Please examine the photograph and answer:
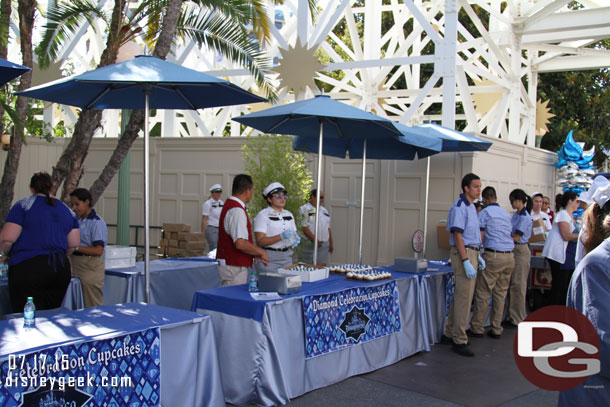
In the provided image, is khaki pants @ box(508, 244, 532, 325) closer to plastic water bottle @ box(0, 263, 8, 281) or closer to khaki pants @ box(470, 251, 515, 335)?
khaki pants @ box(470, 251, 515, 335)

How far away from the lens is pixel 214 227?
11.2m

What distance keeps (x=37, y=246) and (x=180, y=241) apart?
24.1 feet

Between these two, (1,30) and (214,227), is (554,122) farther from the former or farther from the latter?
(1,30)

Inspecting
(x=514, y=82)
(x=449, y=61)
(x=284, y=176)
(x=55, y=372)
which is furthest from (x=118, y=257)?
(x=514, y=82)

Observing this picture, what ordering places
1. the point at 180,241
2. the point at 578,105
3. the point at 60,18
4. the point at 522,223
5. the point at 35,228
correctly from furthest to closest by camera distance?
1. the point at 578,105
2. the point at 180,241
3. the point at 60,18
4. the point at 522,223
5. the point at 35,228

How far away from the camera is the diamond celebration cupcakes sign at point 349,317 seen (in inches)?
197

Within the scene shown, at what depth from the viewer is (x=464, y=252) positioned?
6414 millimetres

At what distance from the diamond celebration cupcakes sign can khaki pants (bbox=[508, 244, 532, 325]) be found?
2.62 m

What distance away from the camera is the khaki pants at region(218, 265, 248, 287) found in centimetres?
561

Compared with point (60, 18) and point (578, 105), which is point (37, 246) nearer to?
point (60, 18)

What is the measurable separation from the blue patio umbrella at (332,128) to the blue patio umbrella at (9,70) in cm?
237

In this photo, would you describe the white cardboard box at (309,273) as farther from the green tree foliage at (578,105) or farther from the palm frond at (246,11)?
the green tree foliage at (578,105)

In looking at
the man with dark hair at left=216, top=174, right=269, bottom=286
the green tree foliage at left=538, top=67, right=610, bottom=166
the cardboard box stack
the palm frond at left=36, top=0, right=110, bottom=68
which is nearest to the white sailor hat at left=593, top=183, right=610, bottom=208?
the man with dark hair at left=216, top=174, right=269, bottom=286

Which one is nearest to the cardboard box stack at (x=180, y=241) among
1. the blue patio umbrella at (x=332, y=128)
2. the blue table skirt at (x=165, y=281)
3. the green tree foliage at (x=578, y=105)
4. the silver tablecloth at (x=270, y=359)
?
the blue patio umbrella at (x=332, y=128)
